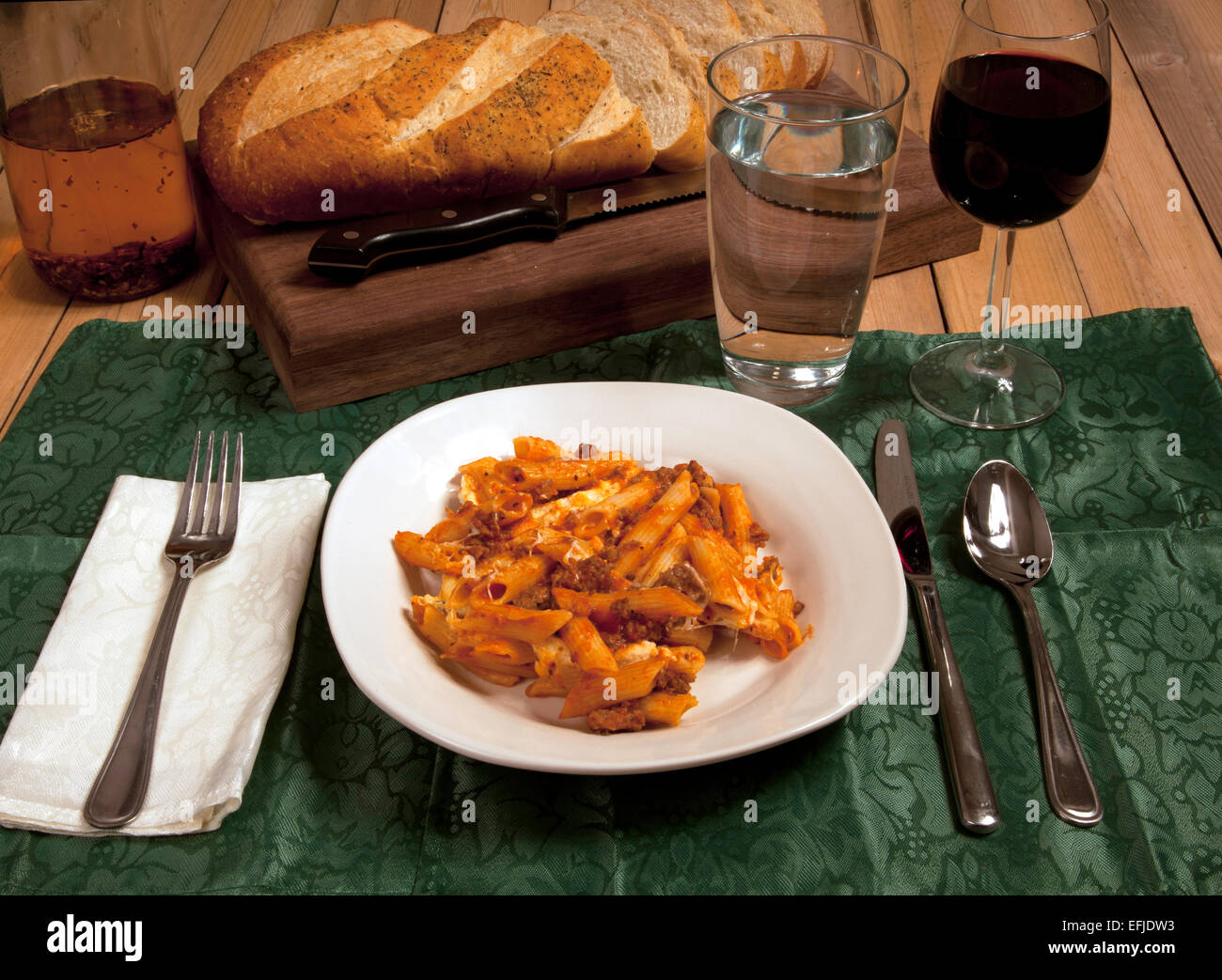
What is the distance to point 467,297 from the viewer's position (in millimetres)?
1539

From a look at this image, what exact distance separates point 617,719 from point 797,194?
0.69m

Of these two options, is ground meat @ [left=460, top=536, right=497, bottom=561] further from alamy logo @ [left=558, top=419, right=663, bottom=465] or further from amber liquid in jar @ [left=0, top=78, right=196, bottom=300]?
amber liquid in jar @ [left=0, top=78, right=196, bottom=300]

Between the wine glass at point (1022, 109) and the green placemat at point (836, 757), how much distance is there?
30cm

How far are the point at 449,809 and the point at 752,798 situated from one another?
0.28 metres

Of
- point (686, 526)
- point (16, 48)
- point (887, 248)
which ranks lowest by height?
point (887, 248)

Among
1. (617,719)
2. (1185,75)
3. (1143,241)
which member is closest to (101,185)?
(617,719)

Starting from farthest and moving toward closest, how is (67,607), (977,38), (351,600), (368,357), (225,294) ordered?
(225,294) → (368,357) → (977,38) → (67,607) → (351,600)

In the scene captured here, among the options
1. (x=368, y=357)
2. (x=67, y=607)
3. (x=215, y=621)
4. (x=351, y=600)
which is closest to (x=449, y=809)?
(x=351, y=600)

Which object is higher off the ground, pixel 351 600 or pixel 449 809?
pixel 351 600

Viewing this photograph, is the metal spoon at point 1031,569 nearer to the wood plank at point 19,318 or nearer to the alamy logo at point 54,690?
the alamy logo at point 54,690

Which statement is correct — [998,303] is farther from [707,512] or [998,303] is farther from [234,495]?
[234,495]

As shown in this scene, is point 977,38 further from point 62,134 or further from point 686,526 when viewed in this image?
point 62,134

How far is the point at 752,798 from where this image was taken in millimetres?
1013

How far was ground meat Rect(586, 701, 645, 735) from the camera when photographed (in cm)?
98
